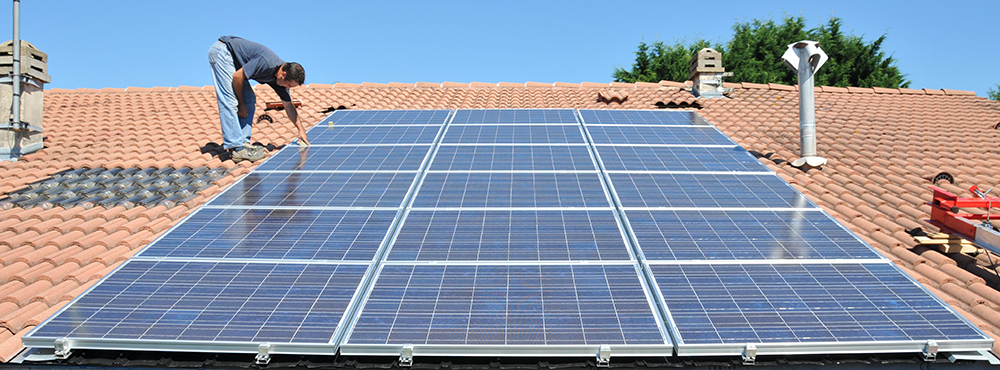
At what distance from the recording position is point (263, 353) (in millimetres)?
3857

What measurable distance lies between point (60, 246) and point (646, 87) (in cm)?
1311

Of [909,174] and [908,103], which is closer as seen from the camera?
[909,174]

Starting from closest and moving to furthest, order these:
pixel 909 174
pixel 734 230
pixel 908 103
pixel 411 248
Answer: pixel 411 248, pixel 734 230, pixel 909 174, pixel 908 103

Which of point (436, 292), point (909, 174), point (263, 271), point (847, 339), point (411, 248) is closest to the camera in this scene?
point (847, 339)

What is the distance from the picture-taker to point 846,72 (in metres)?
36.5

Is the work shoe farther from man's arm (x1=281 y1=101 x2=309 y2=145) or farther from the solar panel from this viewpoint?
the solar panel

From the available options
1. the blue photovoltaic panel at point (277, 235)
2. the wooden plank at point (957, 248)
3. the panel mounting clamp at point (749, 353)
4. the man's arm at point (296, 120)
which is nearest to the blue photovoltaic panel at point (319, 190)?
the blue photovoltaic panel at point (277, 235)

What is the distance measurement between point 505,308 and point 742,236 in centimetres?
237

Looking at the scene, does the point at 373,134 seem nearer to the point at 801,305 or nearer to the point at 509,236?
the point at 509,236

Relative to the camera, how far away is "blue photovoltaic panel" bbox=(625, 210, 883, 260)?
16.5 ft

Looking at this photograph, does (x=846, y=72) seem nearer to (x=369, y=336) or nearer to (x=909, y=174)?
(x=909, y=174)

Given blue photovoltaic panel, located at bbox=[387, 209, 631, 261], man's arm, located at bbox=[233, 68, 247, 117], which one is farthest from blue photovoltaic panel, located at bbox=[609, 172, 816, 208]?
man's arm, located at bbox=[233, 68, 247, 117]

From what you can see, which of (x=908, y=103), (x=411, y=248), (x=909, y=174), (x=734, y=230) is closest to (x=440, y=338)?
(x=411, y=248)

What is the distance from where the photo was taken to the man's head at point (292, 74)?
8.23 m
